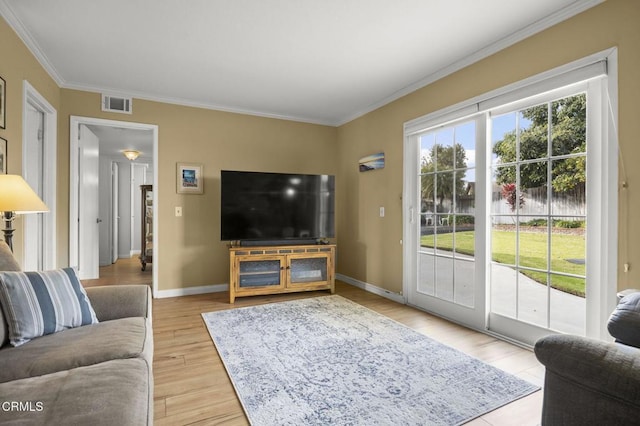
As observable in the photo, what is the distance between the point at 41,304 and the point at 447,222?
3.21 m

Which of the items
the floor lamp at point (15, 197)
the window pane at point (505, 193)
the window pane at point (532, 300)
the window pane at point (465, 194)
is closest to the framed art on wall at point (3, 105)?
the floor lamp at point (15, 197)

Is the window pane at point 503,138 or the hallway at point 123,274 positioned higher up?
the window pane at point 503,138

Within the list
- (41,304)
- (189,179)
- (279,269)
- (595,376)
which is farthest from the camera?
(189,179)

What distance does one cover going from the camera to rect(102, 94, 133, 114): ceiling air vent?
382 centimetres

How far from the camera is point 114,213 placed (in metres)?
7.01

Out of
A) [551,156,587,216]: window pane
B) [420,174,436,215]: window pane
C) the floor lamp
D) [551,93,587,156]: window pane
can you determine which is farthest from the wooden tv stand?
[551,93,587,156]: window pane

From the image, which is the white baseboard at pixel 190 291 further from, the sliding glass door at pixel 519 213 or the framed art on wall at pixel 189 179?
the sliding glass door at pixel 519 213

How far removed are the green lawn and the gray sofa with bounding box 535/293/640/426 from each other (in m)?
1.27

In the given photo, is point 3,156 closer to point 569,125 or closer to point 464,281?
point 464,281

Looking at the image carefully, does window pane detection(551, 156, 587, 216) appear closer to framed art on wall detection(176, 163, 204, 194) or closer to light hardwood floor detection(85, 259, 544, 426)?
light hardwood floor detection(85, 259, 544, 426)

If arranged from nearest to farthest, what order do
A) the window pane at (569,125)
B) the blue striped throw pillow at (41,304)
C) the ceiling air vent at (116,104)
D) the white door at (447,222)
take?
the blue striped throw pillow at (41,304) → the window pane at (569,125) → the white door at (447,222) → the ceiling air vent at (116,104)

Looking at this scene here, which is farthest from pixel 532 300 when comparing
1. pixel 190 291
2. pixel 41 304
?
pixel 190 291

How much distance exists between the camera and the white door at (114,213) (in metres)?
6.82

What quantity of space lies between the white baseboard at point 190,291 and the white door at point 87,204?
95 cm
